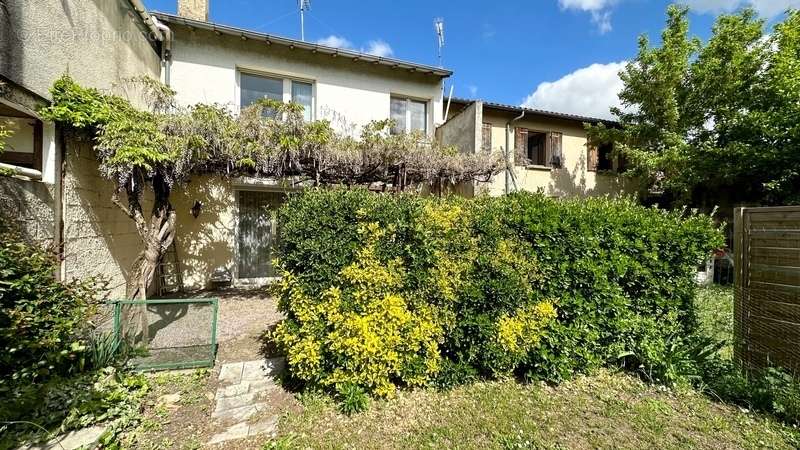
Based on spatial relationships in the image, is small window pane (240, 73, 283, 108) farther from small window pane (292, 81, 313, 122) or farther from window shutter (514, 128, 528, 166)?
window shutter (514, 128, 528, 166)

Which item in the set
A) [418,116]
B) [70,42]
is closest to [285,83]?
[418,116]

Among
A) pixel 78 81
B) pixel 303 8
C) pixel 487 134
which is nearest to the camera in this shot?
pixel 78 81

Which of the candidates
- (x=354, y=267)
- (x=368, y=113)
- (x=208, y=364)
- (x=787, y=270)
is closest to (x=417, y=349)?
(x=354, y=267)

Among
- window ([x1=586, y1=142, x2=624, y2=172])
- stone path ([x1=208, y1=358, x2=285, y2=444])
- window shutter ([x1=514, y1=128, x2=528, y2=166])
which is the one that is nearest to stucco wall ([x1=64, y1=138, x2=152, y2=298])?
stone path ([x1=208, y1=358, x2=285, y2=444])

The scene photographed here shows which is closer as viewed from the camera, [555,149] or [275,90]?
[275,90]

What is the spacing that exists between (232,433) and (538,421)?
2813mm

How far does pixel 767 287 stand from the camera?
10.8 feet

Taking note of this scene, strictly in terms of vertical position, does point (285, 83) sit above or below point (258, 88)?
above

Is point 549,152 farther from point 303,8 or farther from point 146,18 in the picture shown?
point 146,18

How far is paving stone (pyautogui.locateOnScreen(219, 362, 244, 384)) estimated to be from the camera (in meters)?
3.50

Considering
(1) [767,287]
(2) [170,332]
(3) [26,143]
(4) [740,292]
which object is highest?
(3) [26,143]

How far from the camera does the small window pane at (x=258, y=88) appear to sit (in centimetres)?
754

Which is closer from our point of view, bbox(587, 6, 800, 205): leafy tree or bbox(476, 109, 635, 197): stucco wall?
bbox(587, 6, 800, 205): leafy tree

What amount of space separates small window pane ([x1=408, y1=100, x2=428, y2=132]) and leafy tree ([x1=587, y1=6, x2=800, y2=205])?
650 cm
